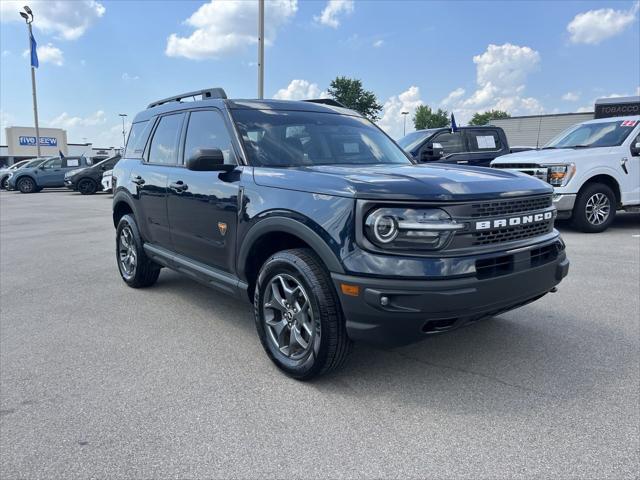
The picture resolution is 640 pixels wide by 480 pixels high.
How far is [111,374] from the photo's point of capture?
329 cm

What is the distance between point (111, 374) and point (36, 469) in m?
1.03

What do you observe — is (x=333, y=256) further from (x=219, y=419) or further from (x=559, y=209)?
(x=559, y=209)

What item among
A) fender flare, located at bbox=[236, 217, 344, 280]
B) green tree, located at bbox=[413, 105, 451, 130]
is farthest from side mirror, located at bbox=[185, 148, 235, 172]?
green tree, located at bbox=[413, 105, 451, 130]

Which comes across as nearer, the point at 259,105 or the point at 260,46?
the point at 259,105

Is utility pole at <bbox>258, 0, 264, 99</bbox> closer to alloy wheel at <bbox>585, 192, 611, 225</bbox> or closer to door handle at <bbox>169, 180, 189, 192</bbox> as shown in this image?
alloy wheel at <bbox>585, 192, 611, 225</bbox>

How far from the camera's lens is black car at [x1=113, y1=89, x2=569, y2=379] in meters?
2.64

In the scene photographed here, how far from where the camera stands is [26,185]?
989 inches

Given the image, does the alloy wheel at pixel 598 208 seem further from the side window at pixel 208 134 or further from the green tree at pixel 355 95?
the green tree at pixel 355 95

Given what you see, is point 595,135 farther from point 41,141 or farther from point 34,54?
point 41,141

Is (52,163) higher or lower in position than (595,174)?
lower

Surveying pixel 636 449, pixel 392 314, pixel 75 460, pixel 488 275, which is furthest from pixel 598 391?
pixel 75 460

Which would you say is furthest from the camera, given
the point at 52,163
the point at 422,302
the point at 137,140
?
the point at 52,163

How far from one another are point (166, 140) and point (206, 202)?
128 centimetres

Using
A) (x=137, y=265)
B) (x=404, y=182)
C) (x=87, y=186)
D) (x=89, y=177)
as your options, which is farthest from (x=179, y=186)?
(x=87, y=186)
